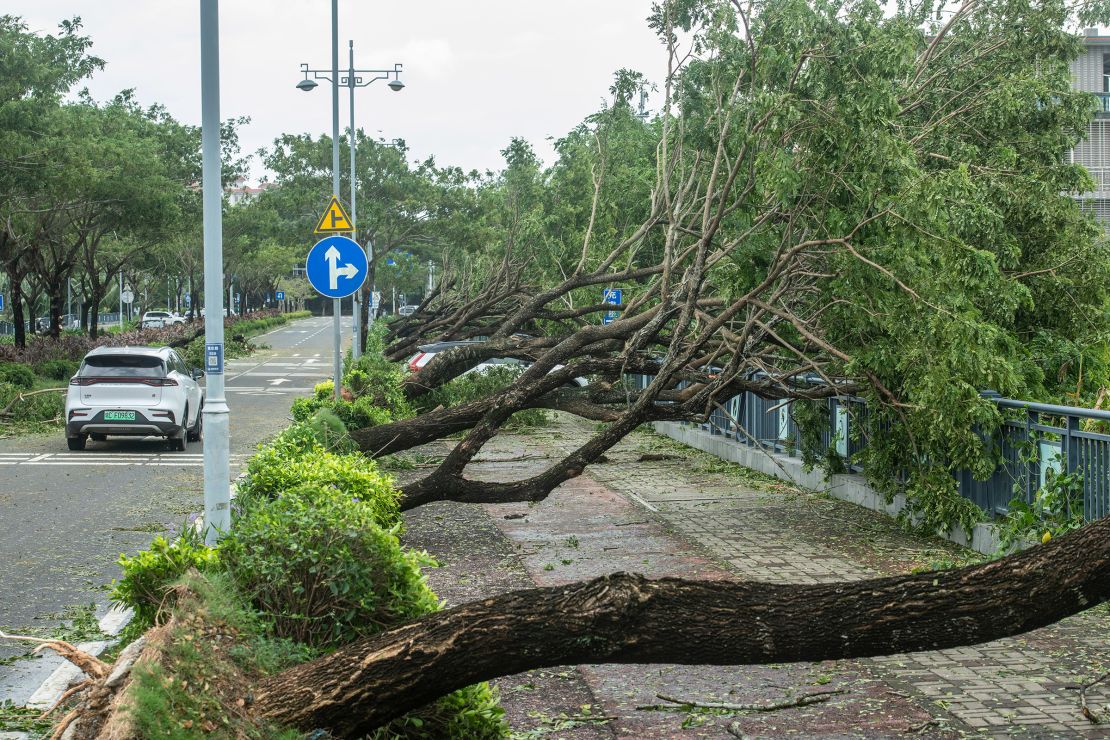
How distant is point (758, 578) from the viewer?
941 cm

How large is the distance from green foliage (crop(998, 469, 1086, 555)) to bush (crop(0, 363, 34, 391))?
23.0 metres

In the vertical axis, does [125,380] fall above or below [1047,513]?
above

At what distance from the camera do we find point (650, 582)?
471 centimetres

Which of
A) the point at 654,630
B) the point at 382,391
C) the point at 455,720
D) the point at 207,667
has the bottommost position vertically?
Answer: the point at 455,720

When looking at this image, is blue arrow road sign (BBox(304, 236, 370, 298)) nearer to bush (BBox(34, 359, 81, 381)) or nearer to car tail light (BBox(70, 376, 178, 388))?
car tail light (BBox(70, 376, 178, 388))

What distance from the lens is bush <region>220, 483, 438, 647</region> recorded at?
5.47 m

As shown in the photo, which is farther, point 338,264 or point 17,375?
point 17,375

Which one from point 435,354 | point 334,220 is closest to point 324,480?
point 334,220

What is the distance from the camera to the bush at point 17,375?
27.4 m

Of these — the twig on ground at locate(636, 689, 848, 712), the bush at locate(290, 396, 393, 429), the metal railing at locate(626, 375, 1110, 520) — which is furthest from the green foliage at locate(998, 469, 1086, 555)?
the bush at locate(290, 396, 393, 429)

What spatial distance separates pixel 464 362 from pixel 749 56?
339 inches

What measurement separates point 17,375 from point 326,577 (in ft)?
81.9

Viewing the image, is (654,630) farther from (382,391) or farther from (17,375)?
(17,375)

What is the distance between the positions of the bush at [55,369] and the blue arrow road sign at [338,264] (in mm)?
19744
